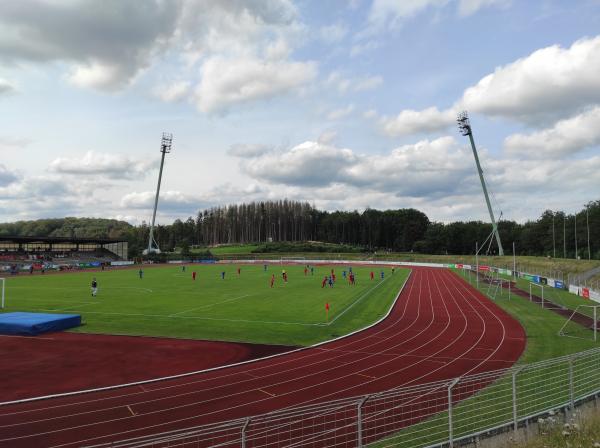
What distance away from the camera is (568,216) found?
10275 cm

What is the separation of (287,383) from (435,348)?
8.16 meters

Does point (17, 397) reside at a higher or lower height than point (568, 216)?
lower

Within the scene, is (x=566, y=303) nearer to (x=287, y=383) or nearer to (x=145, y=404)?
(x=287, y=383)

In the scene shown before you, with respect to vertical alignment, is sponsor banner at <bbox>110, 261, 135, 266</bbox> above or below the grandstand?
below

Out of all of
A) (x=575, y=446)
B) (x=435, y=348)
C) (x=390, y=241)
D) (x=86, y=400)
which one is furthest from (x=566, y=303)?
(x=390, y=241)

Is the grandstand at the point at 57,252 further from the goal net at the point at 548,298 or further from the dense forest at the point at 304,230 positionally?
the goal net at the point at 548,298

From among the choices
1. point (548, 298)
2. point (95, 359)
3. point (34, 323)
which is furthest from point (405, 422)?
point (548, 298)

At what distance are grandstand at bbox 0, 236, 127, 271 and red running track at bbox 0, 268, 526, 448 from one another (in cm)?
6669

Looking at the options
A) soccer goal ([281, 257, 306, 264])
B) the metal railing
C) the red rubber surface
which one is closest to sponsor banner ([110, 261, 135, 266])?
soccer goal ([281, 257, 306, 264])

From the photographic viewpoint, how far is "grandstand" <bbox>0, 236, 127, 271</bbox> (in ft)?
253

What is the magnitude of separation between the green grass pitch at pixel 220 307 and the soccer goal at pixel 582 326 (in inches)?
407

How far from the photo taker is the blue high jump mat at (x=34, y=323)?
856 inches

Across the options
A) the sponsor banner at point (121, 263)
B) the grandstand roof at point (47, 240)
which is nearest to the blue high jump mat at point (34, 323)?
the grandstand roof at point (47, 240)

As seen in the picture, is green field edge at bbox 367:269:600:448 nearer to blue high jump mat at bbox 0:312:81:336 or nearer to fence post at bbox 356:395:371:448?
fence post at bbox 356:395:371:448
